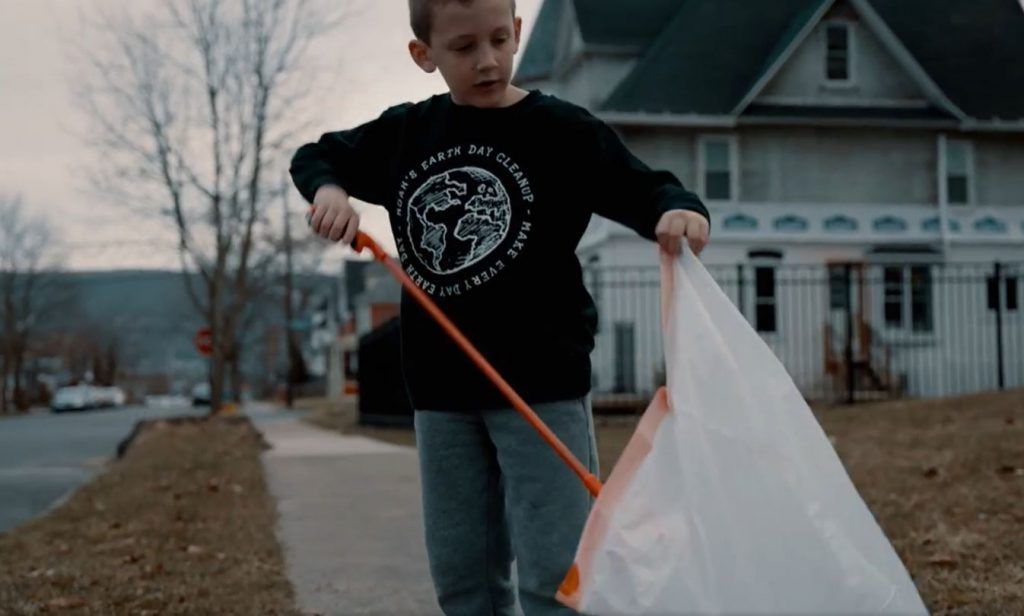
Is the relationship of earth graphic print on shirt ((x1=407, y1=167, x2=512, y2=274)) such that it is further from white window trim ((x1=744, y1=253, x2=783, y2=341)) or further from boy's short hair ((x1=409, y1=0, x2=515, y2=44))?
white window trim ((x1=744, y1=253, x2=783, y2=341))

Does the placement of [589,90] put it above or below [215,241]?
above

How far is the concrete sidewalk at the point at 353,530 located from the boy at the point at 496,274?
1824 millimetres

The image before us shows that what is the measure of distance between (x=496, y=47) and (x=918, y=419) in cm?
887

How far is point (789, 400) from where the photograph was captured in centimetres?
246

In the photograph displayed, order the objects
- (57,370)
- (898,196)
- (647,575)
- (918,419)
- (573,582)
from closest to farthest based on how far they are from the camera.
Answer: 1. (647,575)
2. (573,582)
3. (918,419)
4. (898,196)
5. (57,370)

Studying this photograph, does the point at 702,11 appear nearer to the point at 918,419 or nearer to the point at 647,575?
the point at 918,419

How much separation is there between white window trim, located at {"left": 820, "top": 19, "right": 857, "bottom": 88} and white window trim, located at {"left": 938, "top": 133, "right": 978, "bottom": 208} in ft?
6.31

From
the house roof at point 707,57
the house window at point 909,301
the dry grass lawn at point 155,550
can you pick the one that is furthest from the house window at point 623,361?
the dry grass lawn at point 155,550

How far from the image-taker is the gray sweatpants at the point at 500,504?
2.93m

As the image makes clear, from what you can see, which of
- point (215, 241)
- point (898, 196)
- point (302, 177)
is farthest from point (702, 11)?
point (302, 177)

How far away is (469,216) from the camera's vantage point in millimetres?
2967

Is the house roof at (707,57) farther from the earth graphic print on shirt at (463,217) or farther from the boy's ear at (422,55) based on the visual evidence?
the earth graphic print on shirt at (463,217)

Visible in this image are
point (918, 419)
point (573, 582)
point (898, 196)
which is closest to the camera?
point (573, 582)

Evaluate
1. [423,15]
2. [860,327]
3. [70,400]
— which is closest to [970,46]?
[860,327]
